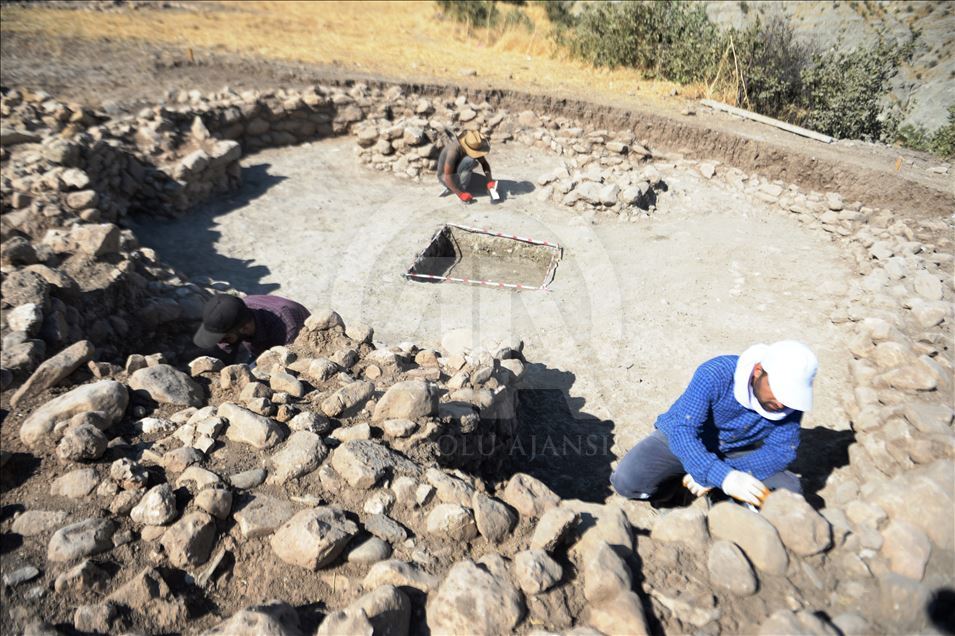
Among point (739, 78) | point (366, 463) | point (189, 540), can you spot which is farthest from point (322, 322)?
point (739, 78)

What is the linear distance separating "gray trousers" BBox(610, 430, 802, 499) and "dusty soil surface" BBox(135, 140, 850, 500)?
0.58m

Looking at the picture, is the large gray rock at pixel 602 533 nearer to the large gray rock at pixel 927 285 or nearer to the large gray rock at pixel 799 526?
the large gray rock at pixel 799 526

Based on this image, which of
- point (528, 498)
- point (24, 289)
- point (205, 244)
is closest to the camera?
point (528, 498)

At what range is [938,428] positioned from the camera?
10.8ft

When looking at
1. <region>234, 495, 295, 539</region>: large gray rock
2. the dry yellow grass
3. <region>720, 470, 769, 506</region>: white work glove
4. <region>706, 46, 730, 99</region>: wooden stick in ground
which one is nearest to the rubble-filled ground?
<region>234, 495, 295, 539</region>: large gray rock

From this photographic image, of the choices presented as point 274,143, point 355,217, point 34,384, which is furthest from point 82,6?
point 34,384

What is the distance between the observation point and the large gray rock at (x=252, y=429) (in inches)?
114

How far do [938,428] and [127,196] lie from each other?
833 centimetres

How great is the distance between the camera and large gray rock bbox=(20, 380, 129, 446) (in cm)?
283

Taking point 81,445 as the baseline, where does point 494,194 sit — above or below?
below

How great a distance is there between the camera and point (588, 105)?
10.2 meters

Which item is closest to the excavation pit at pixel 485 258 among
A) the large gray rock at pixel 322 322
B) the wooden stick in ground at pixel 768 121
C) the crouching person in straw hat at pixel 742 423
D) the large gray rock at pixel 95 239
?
the large gray rock at pixel 322 322

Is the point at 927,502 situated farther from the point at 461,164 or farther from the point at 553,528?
the point at 461,164

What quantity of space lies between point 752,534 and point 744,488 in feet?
1.43
